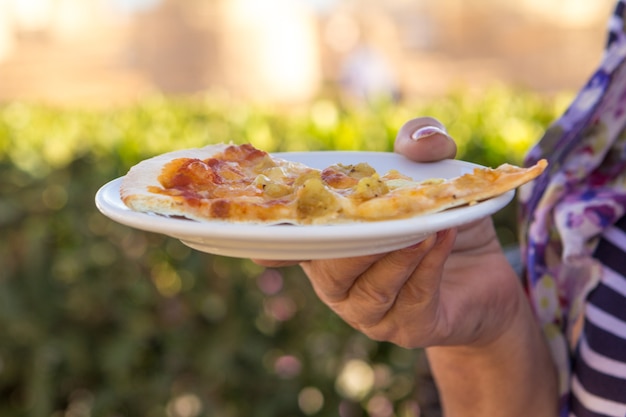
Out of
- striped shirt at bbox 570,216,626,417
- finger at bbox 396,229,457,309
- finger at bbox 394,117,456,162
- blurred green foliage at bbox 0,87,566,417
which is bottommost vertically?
blurred green foliage at bbox 0,87,566,417

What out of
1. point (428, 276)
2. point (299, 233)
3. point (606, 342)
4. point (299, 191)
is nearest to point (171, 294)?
point (606, 342)

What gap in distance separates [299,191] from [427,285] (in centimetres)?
36

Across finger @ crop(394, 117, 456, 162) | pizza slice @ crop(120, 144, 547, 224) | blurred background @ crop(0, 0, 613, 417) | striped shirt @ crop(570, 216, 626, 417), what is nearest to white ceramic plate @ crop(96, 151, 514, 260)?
pizza slice @ crop(120, 144, 547, 224)

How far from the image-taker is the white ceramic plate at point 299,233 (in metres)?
1.06

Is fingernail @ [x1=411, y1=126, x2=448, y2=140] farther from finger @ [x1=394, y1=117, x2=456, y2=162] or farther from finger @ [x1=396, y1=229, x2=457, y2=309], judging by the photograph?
finger @ [x1=396, y1=229, x2=457, y2=309]

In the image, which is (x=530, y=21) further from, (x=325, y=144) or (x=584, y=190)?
(x=584, y=190)

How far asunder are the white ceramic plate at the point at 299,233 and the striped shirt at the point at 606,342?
0.67m

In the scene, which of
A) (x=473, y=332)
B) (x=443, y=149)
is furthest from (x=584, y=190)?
(x=443, y=149)

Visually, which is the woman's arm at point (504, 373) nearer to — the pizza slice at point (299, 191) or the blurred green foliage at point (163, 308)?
the pizza slice at point (299, 191)

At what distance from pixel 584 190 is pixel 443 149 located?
598 mm

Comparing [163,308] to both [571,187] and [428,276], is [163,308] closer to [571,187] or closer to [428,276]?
[571,187]

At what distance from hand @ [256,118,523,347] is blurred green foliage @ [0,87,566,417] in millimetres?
1375

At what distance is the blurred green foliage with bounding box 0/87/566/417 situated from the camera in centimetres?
327

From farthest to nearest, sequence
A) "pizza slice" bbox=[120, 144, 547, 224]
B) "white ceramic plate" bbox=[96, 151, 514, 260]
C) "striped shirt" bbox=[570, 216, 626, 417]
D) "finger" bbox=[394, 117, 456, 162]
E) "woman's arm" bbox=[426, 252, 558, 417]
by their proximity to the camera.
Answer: "woman's arm" bbox=[426, 252, 558, 417] < "striped shirt" bbox=[570, 216, 626, 417] < "finger" bbox=[394, 117, 456, 162] < "pizza slice" bbox=[120, 144, 547, 224] < "white ceramic plate" bbox=[96, 151, 514, 260]
